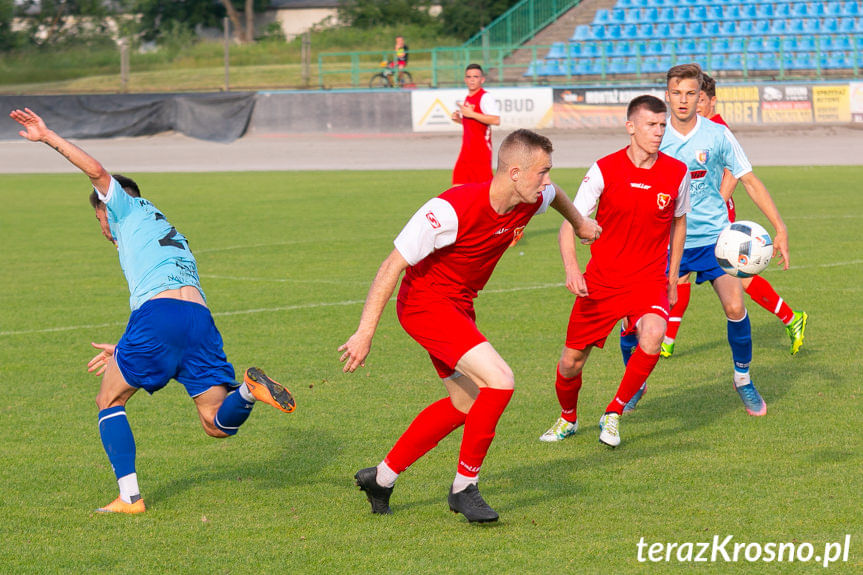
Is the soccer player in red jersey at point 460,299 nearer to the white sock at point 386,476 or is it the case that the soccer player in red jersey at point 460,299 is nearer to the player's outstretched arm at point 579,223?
the white sock at point 386,476

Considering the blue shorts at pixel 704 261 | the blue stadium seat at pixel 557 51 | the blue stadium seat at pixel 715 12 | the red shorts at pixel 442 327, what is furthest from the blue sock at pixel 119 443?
the blue stadium seat at pixel 715 12

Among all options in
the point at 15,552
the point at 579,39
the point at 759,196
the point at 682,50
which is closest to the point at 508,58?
the point at 579,39

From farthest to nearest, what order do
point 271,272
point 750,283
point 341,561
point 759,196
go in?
point 271,272
point 750,283
point 759,196
point 341,561

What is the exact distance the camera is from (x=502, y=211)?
16.7 ft

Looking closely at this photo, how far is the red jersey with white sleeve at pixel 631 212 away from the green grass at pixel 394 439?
3.56 feet

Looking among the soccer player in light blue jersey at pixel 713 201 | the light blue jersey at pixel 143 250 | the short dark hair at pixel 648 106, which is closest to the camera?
the light blue jersey at pixel 143 250

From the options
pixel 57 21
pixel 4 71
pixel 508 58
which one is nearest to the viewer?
pixel 508 58

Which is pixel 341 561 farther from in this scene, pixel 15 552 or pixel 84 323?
pixel 84 323

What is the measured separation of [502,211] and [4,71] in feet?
178

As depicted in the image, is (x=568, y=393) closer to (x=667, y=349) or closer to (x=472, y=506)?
(x=472, y=506)

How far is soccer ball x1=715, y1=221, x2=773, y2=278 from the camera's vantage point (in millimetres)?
7105

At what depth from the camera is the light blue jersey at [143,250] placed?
5562 millimetres

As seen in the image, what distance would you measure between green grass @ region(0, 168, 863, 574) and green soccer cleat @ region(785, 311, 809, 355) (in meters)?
0.13

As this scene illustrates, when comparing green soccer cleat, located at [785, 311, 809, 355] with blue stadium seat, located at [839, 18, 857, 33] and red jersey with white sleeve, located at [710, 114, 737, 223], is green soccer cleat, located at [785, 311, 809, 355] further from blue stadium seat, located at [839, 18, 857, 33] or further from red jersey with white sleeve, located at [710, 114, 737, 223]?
blue stadium seat, located at [839, 18, 857, 33]
